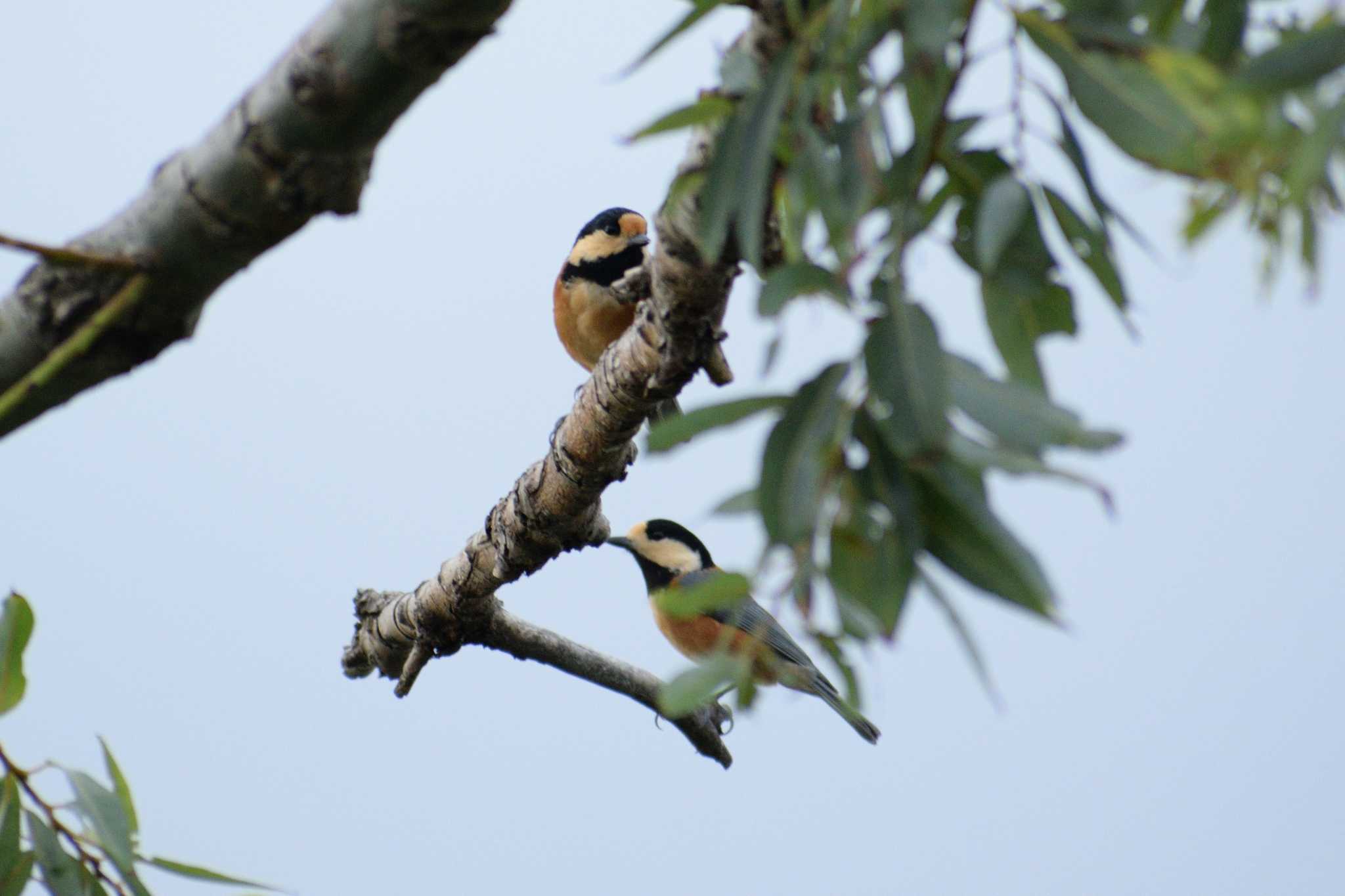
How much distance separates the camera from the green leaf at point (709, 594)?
57 cm

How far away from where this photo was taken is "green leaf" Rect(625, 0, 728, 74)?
0.63 meters

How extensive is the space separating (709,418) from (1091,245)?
0.23 m

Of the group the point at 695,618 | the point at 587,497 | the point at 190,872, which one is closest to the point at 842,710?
the point at 695,618

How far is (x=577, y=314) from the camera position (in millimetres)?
2176

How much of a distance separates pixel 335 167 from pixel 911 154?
0.35m

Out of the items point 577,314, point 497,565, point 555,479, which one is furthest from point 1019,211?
point 577,314

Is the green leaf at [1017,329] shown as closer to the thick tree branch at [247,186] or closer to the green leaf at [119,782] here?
the thick tree branch at [247,186]

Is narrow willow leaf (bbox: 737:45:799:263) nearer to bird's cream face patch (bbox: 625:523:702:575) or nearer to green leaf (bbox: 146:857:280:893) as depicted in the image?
green leaf (bbox: 146:857:280:893)

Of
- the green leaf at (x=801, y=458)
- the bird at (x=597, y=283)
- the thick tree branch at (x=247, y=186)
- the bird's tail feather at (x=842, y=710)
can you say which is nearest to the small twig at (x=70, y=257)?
the thick tree branch at (x=247, y=186)

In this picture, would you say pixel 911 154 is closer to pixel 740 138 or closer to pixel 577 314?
pixel 740 138

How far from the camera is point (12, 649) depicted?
0.99 m

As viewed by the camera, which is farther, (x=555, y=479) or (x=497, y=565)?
(x=497, y=565)

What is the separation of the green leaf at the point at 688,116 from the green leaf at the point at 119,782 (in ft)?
2.28

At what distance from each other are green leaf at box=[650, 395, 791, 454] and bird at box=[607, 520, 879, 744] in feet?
5.32
